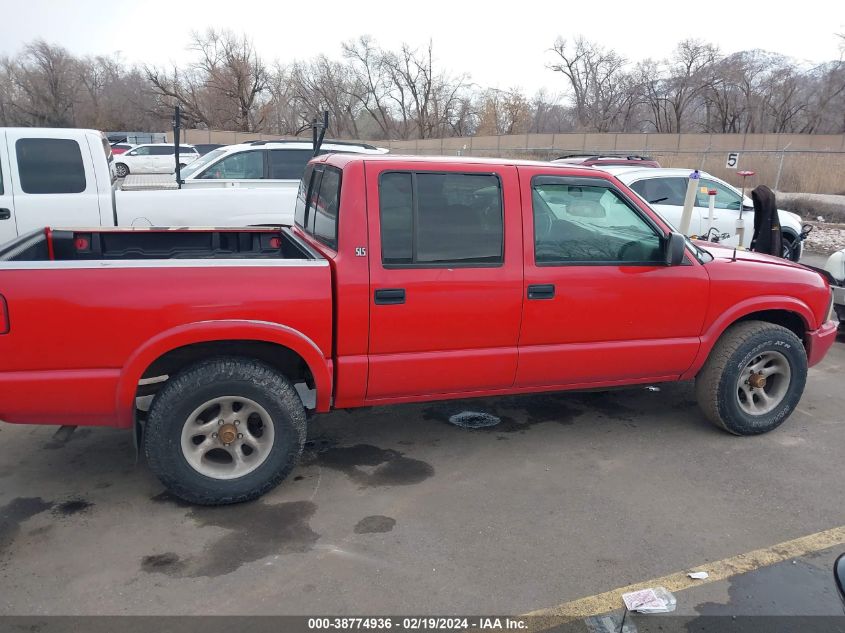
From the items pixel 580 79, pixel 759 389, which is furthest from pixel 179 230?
pixel 580 79

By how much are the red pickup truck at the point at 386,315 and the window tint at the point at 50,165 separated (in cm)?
272

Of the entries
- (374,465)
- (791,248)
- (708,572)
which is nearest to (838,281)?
(791,248)

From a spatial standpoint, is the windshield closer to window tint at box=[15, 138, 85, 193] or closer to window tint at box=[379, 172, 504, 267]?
window tint at box=[15, 138, 85, 193]

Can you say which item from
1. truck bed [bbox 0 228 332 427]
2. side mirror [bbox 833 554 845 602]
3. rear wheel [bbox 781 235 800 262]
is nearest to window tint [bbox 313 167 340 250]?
truck bed [bbox 0 228 332 427]

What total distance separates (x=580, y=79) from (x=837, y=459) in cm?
6400

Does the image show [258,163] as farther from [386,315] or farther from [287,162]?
[386,315]

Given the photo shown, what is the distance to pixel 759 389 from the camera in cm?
464

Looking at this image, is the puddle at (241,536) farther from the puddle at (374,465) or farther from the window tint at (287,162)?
the window tint at (287,162)

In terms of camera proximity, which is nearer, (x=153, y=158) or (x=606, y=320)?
(x=606, y=320)

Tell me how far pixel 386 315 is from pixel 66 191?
4.91 m

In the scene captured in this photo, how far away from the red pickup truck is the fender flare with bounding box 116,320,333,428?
11mm

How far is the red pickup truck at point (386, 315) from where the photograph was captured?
328 cm

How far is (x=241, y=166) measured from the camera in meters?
9.23

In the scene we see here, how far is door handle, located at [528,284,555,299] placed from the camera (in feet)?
12.9
